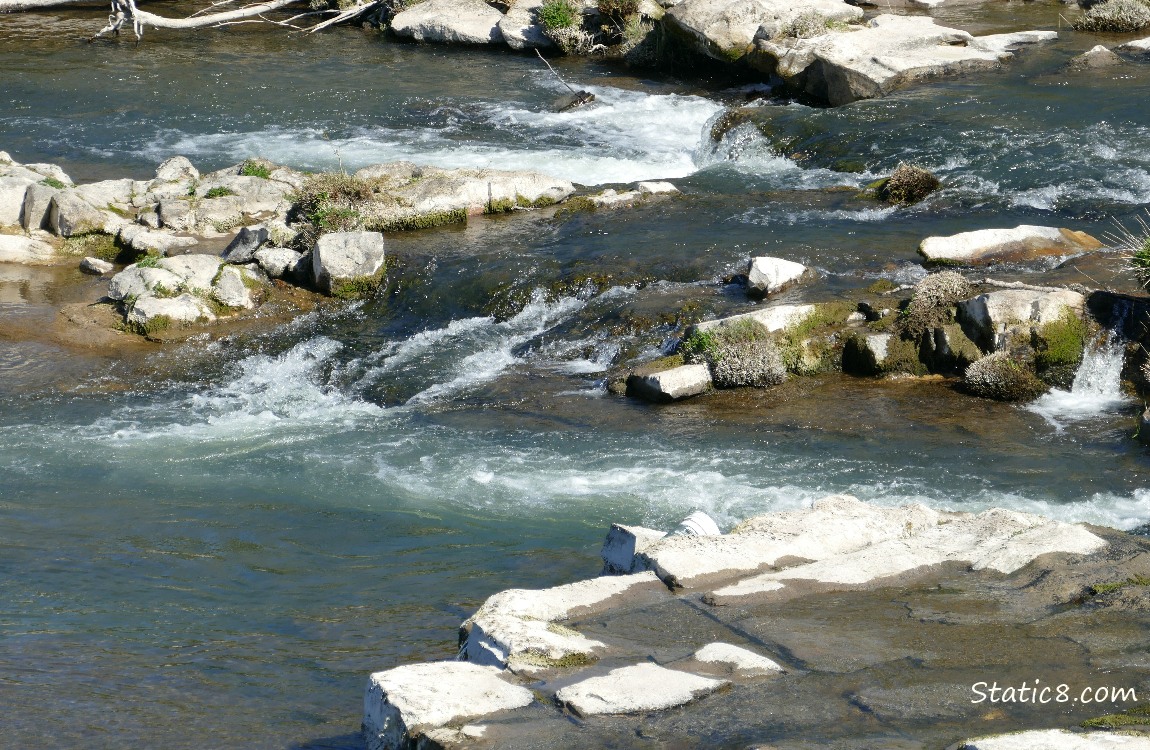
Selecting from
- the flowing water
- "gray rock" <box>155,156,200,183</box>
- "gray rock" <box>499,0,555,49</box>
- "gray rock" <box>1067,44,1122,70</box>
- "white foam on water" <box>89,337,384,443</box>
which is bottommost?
"white foam on water" <box>89,337,384,443</box>

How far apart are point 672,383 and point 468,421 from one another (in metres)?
2.26

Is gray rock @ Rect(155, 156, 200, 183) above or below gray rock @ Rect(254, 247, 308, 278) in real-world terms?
above

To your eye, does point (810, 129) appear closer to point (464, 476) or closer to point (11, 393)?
point (464, 476)

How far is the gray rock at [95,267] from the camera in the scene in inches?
679

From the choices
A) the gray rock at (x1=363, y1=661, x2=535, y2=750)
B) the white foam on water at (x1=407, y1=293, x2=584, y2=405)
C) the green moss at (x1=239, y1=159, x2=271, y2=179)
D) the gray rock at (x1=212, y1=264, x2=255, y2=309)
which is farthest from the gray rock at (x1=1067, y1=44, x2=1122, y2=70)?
the gray rock at (x1=363, y1=661, x2=535, y2=750)

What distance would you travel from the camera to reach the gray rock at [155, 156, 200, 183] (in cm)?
1955

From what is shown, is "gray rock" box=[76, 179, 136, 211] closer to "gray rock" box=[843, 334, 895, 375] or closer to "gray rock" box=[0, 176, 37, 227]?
"gray rock" box=[0, 176, 37, 227]

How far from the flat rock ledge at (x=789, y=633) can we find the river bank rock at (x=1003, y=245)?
25.9ft

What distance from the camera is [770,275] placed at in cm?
1454

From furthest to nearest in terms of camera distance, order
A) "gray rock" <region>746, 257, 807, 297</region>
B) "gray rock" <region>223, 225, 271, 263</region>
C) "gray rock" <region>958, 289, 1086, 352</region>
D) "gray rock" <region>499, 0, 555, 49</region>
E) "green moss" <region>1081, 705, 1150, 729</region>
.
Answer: "gray rock" <region>499, 0, 555, 49</region>
"gray rock" <region>223, 225, 271, 263</region>
"gray rock" <region>746, 257, 807, 297</region>
"gray rock" <region>958, 289, 1086, 352</region>
"green moss" <region>1081, 705, 1150, 729</region>

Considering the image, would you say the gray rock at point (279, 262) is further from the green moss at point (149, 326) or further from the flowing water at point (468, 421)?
the green moss at point (149, 326)

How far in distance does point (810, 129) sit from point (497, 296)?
8.34 m

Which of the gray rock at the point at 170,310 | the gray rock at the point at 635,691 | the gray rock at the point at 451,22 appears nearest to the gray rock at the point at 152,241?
the gray rock at the point at 170,310

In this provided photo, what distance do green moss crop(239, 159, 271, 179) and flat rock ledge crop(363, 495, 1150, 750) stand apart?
1381cm
